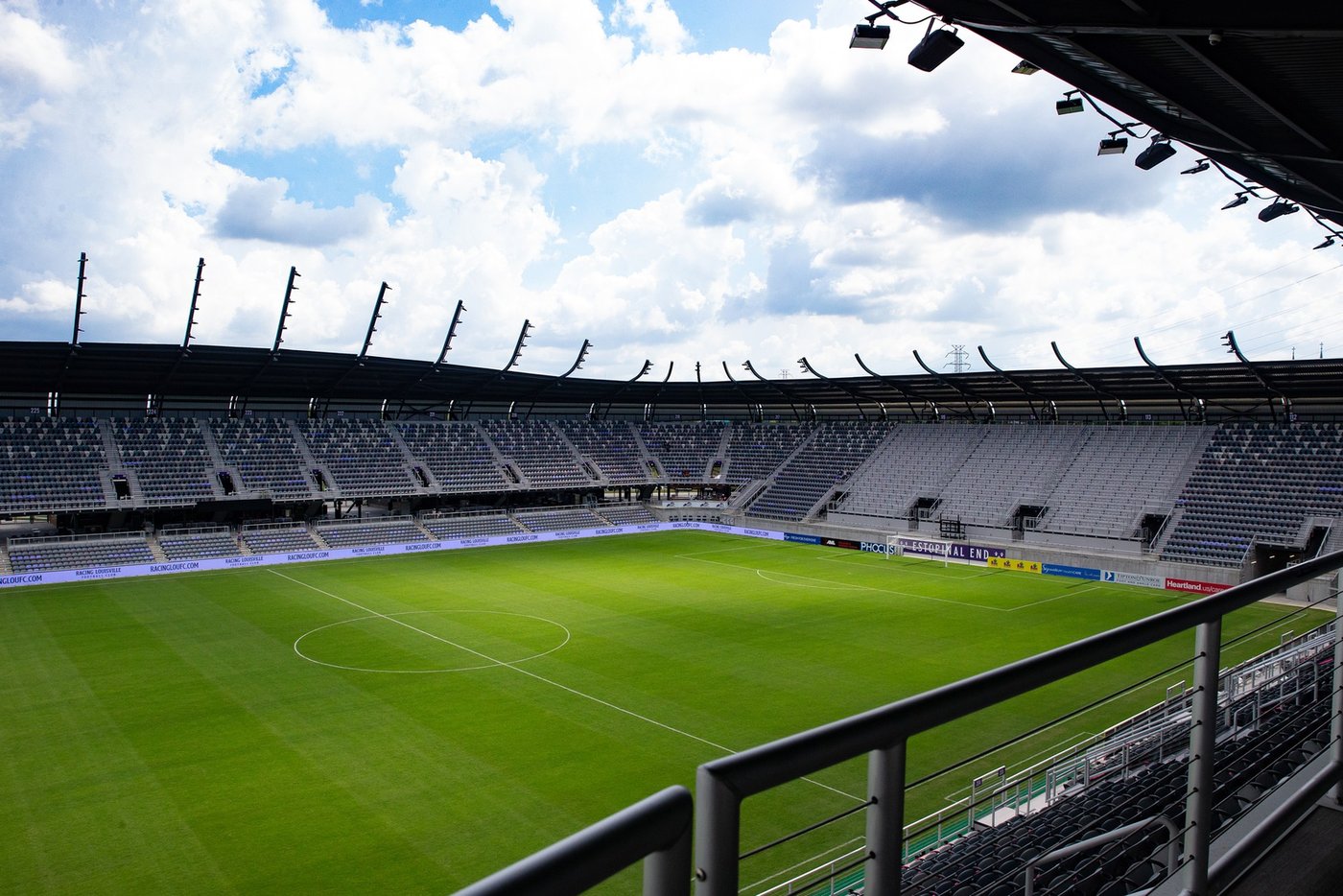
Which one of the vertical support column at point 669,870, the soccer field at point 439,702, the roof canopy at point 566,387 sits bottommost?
the soccer field at point 439,702

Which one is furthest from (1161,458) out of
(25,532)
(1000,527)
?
(25,532)

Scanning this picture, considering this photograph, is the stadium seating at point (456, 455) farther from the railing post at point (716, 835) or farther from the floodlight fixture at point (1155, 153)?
the railing post at point (716, 835)

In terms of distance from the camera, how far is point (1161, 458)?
1854 inches

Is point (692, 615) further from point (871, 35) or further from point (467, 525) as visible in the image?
point (467, 525)

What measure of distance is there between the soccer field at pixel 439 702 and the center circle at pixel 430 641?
0.13 m

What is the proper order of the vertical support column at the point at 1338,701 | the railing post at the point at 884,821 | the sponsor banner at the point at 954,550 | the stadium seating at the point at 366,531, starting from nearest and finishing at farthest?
the railing post at the point at 884,821 < the vertical support column at the point at 1338,701 < the sponsor banner at the point at 954,550 < the stadium seating at the point at 366,531

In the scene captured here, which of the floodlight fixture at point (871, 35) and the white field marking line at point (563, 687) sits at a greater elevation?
the floodlight fixture at point (871, 35)

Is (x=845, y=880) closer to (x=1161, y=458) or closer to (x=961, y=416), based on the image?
(x=1161, y=458)

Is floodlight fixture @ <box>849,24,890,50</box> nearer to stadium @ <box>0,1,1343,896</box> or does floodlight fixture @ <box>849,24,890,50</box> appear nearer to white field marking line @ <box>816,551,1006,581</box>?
stadium @ <box>0,1,1343,896</box>

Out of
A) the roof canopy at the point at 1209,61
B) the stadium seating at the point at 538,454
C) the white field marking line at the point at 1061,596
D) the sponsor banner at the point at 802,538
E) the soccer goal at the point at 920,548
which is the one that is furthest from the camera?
the stadium seating at the point at 538,454

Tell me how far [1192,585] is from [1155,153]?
28.5 m

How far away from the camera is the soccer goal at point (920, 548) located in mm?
44844

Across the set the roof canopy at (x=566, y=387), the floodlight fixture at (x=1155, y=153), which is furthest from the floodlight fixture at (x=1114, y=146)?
the roof canopy at (x=566, y=387)

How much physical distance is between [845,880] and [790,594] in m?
23.4
